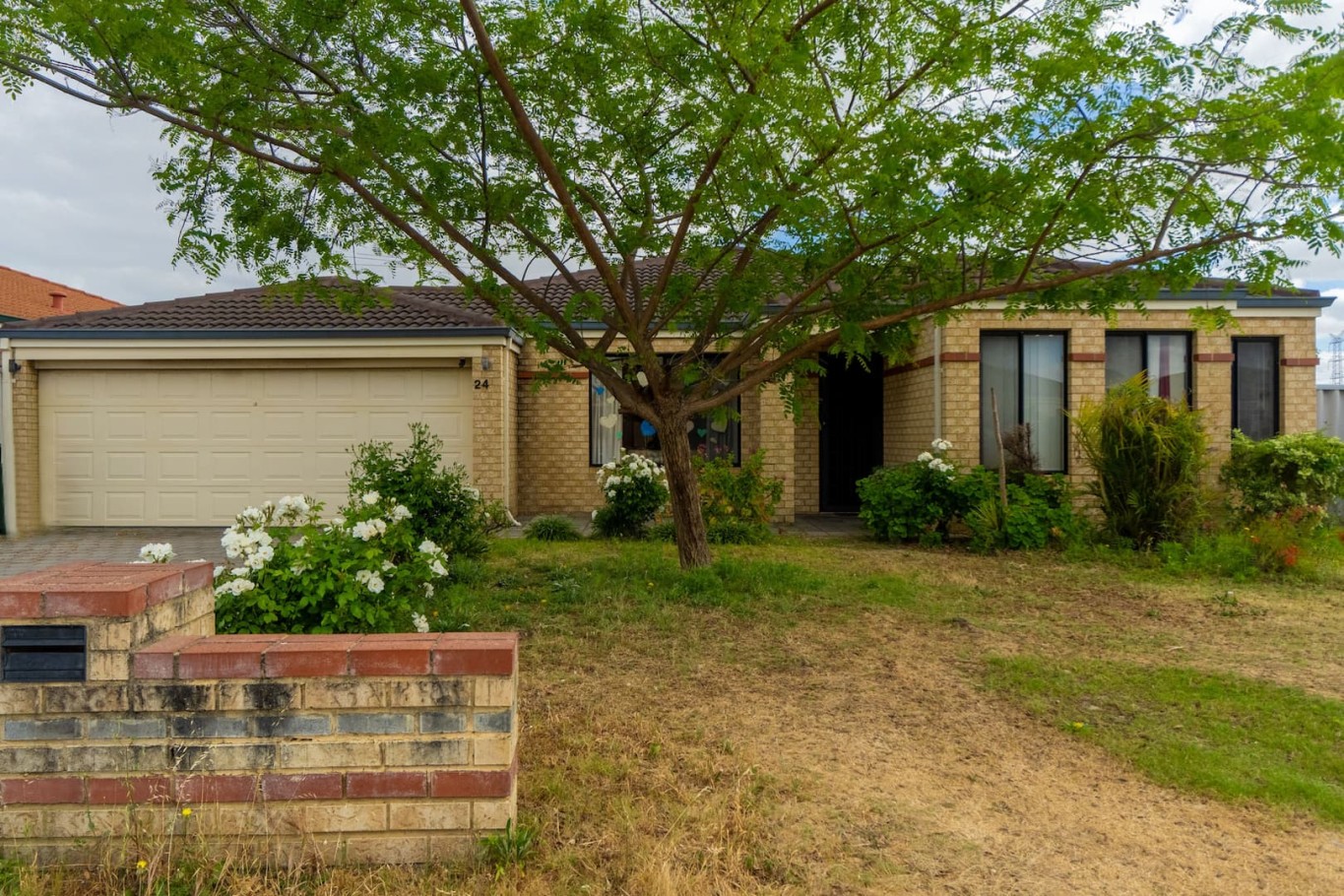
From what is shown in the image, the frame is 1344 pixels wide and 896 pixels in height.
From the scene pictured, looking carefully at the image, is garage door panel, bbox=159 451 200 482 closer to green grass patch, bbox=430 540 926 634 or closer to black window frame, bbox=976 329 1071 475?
green grass patch, bbox=430 540 926 634

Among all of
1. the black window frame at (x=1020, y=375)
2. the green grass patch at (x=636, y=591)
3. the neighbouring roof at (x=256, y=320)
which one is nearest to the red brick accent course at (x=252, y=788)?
the green grass patch at (x=636, y=591)

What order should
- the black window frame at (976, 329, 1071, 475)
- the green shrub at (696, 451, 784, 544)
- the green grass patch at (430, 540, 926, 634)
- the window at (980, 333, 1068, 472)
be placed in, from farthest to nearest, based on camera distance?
1. the window at (980, 333, 1068, 472)
2. the black window frame at (976, 329, 1071, 475)
3. the green shrub at (696, 451, 784, 544)
4. the green grass patch at (430, 540, 926, 634)

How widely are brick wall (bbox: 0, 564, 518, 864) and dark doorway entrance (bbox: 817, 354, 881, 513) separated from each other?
41.9 ft

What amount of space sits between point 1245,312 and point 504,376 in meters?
10.5

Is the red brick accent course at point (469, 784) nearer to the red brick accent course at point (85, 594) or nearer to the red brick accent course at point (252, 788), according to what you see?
the red brick accent course at point (252, 788)

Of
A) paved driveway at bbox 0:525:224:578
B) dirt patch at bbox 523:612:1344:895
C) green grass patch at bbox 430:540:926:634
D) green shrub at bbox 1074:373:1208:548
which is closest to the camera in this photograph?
dirt patch at bbox 523:612:1344:895

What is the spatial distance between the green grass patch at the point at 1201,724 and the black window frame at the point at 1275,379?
8793 mm

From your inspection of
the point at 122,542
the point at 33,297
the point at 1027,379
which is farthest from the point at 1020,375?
the point at 33,297

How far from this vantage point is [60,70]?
5.95m

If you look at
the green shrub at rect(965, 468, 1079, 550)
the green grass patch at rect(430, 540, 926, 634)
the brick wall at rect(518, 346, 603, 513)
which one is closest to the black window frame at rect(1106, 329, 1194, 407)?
the green shrub at rect(965, 468, 1079, 550)

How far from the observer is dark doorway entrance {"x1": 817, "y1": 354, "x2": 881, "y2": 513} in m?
15.1

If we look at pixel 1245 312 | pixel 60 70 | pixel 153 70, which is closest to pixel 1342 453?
pixel 1245 312

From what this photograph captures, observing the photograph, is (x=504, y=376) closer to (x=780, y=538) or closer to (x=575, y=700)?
(x=780, y=538)

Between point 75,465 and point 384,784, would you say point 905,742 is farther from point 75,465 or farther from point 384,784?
point 75,465
